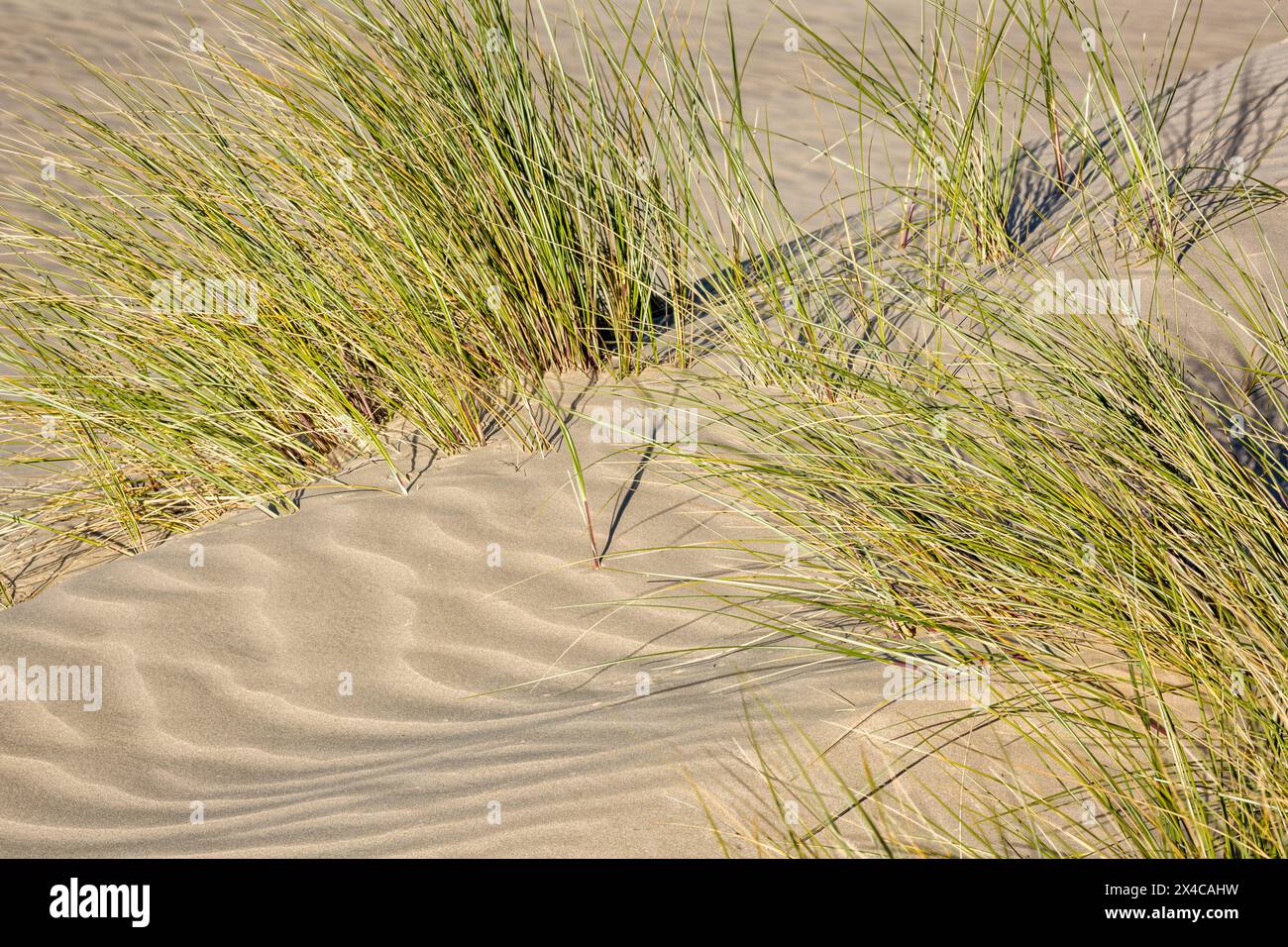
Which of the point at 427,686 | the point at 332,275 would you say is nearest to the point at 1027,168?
the point at 332,275

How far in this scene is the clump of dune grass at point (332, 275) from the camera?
9.23 feet

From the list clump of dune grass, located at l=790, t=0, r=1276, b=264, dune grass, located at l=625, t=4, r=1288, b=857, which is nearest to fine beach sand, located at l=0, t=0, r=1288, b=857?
dune grass, located at l=625, t=4, r=1288, b=857

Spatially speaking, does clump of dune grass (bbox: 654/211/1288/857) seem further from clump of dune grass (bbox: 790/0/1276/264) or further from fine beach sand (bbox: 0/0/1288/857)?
clump of dune grass (bbox: 790/0/1276/264)

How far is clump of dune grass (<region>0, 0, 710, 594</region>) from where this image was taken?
9.23 ft

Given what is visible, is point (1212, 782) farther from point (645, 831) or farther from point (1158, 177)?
point (1158, 177)

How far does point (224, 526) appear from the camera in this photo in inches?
110

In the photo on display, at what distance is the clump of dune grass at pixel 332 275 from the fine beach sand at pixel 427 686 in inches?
7.2

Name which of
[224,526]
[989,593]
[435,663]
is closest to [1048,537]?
[989,593]

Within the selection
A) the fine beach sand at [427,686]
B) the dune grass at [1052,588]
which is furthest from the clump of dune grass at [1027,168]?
the dune grass at [1052,588]

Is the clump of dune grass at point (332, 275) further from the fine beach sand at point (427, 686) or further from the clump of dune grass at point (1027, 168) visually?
the clump of dune grass at point (1027, 168)

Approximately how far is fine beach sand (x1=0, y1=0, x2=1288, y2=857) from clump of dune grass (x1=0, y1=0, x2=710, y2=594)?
0.18m

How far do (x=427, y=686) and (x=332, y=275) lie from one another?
48.5 inches
